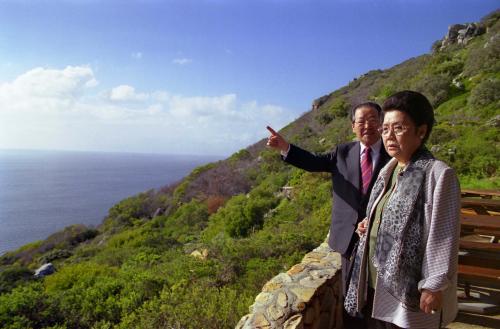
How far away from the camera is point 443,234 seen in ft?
4.93

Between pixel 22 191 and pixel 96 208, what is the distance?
2739 cm

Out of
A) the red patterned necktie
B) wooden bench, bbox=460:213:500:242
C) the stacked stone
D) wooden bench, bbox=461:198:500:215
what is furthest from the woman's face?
wooden bench, bbox=461:198:500:215

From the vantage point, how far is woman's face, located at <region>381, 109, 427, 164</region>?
1.65 metres

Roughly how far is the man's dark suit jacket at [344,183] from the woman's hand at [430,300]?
2.37 feet

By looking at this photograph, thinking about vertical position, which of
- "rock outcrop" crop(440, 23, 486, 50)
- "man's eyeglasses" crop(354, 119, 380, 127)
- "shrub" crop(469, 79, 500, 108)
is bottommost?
"man's eyeglasses" crop(354, 119, 380, 127)

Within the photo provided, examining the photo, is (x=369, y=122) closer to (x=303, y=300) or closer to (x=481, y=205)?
(x=303, y=300)

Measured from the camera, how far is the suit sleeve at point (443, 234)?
4.88 ft

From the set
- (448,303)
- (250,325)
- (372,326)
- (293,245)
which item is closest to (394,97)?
(448,303)

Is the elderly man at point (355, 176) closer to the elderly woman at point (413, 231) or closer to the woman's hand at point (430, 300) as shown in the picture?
the elderly woman at point (413, 231)

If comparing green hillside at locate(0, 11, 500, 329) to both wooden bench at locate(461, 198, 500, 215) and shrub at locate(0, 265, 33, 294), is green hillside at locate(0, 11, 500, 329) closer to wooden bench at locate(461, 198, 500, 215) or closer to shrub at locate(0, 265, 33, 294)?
shrub at locate(0, 265, 33, 294)

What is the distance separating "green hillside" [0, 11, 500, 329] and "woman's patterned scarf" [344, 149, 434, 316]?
218 cm

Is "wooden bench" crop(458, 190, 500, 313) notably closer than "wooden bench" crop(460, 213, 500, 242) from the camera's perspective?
Yes

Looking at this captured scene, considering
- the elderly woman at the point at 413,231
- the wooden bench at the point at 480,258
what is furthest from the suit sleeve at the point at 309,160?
the wooden bench at the point at 480,258

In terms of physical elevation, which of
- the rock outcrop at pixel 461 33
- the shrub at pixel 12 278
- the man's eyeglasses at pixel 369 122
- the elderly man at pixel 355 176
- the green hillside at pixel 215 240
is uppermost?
the rock outcrop at pixel 461 33
